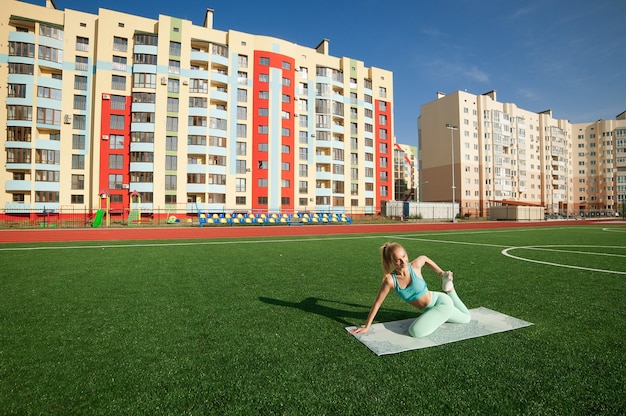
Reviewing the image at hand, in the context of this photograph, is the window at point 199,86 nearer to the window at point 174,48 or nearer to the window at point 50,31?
the window at point 174,48

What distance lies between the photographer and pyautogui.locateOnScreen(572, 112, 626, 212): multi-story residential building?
92.2m

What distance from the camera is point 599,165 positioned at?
310ft

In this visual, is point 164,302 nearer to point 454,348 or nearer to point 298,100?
point 454,348

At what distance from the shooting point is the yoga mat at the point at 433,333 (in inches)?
137

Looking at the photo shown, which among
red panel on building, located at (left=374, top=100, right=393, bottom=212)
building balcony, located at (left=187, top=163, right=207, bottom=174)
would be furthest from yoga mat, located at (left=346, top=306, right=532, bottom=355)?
red panel on building, located at (left=374, top=100, right=393, bottom=212)

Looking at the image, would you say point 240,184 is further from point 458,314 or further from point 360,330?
point 458,314

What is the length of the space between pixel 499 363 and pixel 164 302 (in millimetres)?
4775

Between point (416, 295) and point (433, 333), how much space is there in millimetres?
488

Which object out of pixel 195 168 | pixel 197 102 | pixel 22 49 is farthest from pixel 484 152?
pixel 22 49

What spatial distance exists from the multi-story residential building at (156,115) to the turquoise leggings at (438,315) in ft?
139

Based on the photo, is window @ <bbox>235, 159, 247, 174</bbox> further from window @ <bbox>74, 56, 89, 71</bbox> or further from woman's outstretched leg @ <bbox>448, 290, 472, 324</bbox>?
woman's outstretched leg @ <bbox>448, 290, 472, 324</bbox>

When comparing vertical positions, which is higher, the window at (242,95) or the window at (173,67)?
Answer: the window at (173,67)

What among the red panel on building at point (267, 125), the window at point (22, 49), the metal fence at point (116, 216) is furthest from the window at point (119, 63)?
the metal fence at point (116, 216)

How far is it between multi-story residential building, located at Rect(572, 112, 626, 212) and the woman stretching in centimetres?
11630
